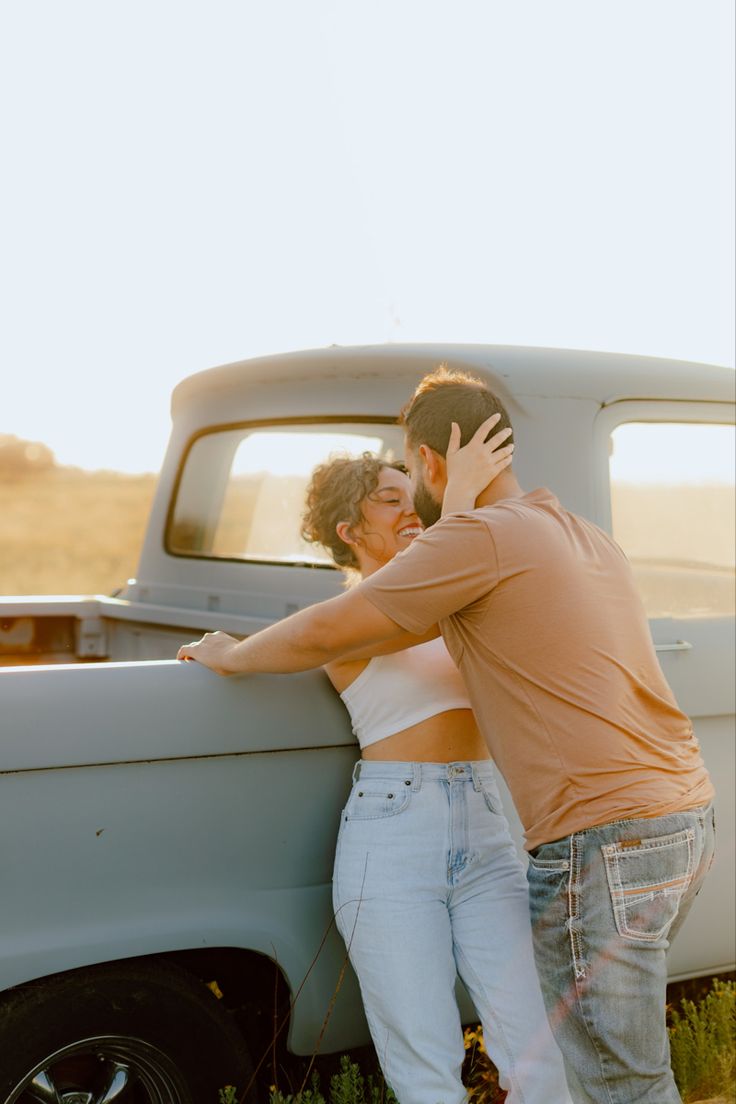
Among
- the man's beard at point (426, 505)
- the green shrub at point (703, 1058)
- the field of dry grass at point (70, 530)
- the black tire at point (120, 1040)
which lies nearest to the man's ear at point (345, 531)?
the man's beard at point (426, 505)

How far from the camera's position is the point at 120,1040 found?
233 centimetres

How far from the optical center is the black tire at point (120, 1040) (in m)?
2.25

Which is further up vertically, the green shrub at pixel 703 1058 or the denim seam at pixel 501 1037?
the denim seam at pixel 501 1037

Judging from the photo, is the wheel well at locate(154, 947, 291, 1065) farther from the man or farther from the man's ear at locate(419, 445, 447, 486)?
the man's ear at locate(419, 445, 447, 486)

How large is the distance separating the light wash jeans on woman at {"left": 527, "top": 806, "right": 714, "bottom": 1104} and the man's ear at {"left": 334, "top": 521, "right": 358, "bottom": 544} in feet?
2.92

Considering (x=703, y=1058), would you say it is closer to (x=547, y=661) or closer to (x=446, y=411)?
(x=547, y=661)

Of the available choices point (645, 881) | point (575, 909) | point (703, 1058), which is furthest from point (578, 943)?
point (703, 1058)

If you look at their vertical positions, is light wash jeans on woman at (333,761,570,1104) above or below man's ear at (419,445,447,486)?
below

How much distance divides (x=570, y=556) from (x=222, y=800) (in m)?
0.83

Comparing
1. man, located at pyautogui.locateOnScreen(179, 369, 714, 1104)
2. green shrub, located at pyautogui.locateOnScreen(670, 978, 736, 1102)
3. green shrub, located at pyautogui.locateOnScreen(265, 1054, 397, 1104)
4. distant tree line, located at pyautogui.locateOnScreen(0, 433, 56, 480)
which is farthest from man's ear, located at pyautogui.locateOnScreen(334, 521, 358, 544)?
distant tree line, located at pyautogui.locateOnScreen(0, 433, 56, 480)

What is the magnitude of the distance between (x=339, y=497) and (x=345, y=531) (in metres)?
0.08

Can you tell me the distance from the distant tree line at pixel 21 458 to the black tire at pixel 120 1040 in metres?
40.6

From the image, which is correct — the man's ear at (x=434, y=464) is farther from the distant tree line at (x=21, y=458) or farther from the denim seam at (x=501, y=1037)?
the distant tree line at (x=21, y=458)

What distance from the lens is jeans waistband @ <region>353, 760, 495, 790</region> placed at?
2451mm
